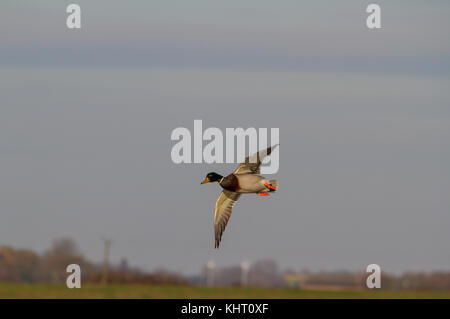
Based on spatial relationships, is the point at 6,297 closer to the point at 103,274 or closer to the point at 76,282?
the point at 76,282

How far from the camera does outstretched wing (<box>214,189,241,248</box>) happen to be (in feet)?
97.5

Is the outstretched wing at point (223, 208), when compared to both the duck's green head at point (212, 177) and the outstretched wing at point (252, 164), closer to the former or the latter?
the duck's green head at point (212, 177)

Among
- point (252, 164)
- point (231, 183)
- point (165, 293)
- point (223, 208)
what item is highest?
point (252, 164)

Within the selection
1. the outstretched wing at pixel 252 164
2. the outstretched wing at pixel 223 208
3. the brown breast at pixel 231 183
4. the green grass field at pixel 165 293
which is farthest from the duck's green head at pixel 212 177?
the green grass field at pixel 165 293

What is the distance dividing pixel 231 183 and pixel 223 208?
194cm

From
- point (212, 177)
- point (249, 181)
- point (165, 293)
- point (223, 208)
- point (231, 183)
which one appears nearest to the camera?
point (249, 181)

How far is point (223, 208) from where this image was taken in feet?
98.1

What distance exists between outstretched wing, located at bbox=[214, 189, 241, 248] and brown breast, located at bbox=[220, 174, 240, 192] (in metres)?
1.26

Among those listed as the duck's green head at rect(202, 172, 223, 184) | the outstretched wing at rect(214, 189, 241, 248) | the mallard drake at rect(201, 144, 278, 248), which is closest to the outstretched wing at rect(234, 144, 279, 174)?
the mallard drake at rect(201, 144, 278, 248)

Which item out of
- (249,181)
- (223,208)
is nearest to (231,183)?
(249,181)

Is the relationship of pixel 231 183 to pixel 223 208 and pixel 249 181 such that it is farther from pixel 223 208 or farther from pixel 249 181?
pixel 223 208

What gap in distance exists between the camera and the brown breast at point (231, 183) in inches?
1110

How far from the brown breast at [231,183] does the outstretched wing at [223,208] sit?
4.13ft
